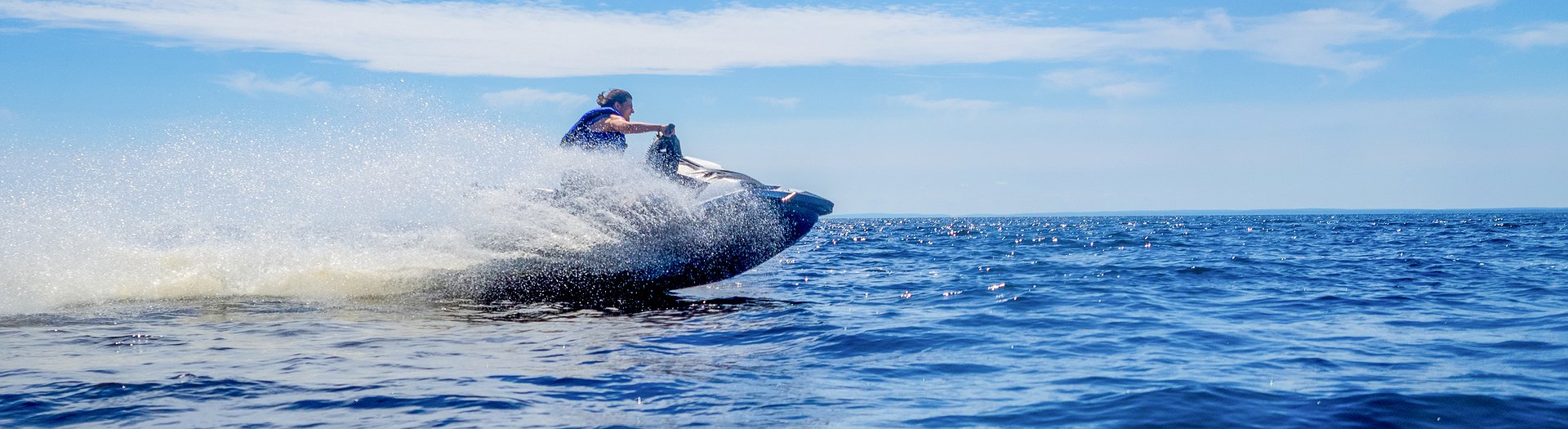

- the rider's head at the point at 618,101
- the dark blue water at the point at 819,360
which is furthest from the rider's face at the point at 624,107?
the dark blue water at the point at 819,360

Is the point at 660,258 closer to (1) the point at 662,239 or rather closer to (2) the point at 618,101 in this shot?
(1) the point at 662,239

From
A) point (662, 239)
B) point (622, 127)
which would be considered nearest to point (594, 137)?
point (622, 127)

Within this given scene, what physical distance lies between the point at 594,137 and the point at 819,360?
5099 millimetres

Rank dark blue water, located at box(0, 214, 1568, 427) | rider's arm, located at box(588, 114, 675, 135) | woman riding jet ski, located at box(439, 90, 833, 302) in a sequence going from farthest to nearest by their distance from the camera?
woman riding jet ski, located at box(439, 90, 833, 302) < rider's arm, located at box(588, 114, 675, 135) < dark blue water, located at box(0, 214, 1568, 427)

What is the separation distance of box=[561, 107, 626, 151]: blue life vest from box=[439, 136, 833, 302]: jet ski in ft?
1.86

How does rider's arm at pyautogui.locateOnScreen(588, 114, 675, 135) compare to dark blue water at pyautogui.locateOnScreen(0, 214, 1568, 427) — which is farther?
rider's arm at pyautogui.locateOnScreen(588, 114, 675, 135)

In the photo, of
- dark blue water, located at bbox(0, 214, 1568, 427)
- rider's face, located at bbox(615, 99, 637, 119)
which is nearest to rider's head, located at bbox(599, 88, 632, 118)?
rider's face, located at bbox(615, 99, 637, 119)

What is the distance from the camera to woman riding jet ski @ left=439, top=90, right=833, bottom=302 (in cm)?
1109

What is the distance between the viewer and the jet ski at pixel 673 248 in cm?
1116

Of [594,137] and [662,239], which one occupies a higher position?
[594,137]

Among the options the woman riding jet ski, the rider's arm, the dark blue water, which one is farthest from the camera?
the woman riding jet ski

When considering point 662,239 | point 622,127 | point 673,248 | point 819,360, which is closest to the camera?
point 819,360

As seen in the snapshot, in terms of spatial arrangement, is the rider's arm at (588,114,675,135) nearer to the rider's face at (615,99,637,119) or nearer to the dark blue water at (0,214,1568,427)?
the rider's face at (615,99,637,119)

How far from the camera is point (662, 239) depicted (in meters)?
11.3
